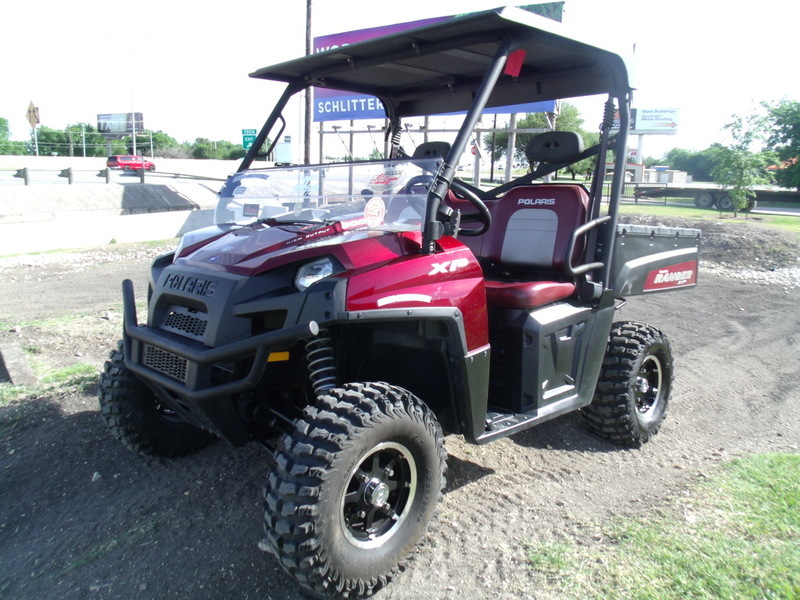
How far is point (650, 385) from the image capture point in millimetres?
4652

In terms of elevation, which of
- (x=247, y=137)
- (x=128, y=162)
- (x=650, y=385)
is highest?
(x=247, y=137)

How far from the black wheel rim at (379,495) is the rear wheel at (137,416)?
4.62ft

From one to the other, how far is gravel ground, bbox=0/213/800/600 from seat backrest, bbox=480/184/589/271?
1.24m

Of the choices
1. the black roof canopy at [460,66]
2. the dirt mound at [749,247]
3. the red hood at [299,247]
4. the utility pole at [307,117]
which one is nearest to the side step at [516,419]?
the red hood at [299,247]

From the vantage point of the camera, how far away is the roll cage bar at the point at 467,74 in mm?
2953

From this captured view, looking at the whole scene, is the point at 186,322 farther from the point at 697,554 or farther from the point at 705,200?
the point at 705,200

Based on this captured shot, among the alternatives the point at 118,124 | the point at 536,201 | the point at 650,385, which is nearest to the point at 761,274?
the point at 650,385

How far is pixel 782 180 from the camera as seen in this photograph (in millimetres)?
39625

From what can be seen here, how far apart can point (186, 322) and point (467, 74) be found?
2.51 meters

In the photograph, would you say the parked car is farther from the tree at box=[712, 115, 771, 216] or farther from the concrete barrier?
the tree at box=[712, 115, 771, 216]

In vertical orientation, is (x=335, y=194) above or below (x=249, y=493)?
above

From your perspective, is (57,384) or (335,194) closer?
(335,194)

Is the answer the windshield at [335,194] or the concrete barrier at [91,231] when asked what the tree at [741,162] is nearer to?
the concrete barrier at [91,231]

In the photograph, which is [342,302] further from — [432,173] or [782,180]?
[782,180]
